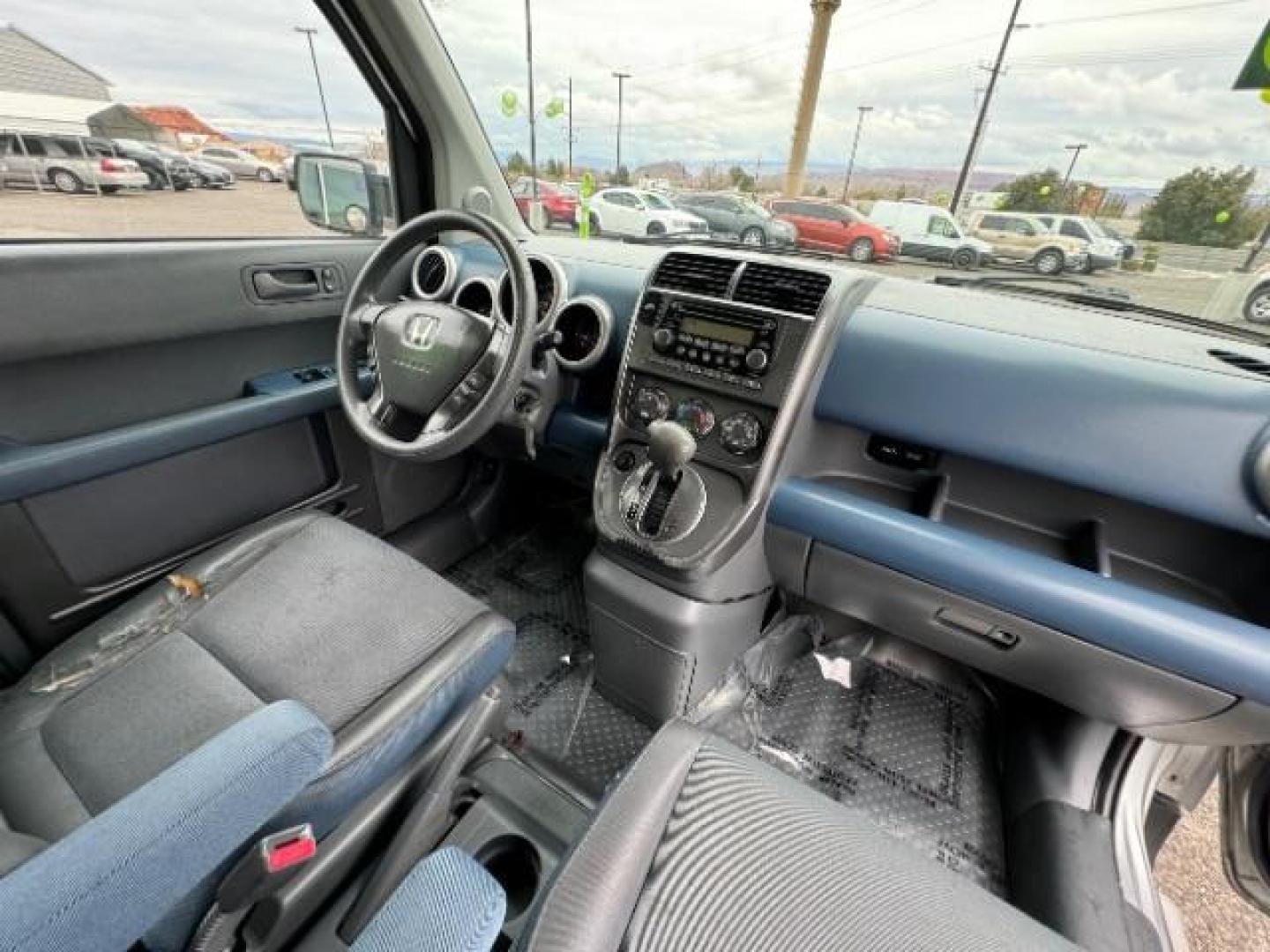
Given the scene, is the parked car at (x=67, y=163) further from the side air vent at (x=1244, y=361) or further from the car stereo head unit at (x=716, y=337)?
the side air vent at (x=1244, y=361)

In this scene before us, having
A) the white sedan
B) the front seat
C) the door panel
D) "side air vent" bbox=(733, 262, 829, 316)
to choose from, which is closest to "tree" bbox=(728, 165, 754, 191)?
the white sedan

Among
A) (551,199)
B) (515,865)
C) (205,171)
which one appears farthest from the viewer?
(551,199)

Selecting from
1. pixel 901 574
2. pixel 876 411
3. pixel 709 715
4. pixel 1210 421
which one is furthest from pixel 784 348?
pixel 709 715

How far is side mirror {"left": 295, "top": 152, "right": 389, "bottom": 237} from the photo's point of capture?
185 centimetres

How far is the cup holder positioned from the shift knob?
29.8 inches

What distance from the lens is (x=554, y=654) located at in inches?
69.4

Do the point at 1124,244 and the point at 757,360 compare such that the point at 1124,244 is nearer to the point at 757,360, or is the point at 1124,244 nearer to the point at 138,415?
the point at 757,360

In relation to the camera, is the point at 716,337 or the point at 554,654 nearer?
the point at 716,337

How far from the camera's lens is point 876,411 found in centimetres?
122

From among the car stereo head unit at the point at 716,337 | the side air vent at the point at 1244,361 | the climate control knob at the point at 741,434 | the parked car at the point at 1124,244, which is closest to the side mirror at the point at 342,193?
the car stereo head unit at the point at 716,337

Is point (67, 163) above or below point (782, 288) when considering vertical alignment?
above

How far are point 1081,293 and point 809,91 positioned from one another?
1.20 metres

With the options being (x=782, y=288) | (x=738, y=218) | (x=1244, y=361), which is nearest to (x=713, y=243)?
(x=738, y=218)

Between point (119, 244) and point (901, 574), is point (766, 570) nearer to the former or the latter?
point (901, 574)
